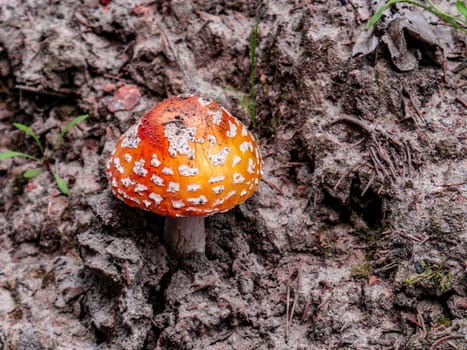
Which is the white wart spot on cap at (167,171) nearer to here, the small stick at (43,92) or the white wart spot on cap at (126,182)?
the white wart spot on cap at (126,182)

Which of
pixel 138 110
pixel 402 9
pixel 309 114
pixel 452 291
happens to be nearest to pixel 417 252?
pixel 452 291

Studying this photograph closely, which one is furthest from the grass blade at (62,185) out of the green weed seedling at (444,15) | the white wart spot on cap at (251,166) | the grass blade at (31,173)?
the green weed seedling at (444,15)

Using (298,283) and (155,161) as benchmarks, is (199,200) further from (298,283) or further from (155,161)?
(298,283)

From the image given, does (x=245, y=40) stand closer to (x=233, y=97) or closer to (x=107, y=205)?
(x=233, y=97)

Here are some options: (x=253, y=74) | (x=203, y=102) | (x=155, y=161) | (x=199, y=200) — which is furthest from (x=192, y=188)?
(x=253, y=74)

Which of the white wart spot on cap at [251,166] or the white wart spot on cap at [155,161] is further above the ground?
the white wart spot on cap at [155,161]
